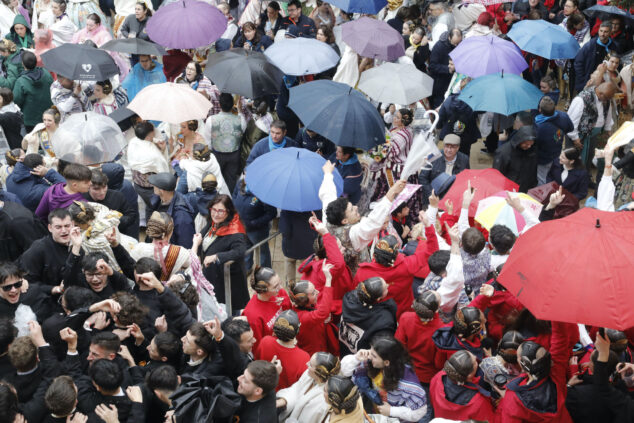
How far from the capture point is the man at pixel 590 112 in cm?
909

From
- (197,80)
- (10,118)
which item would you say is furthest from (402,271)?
(10,118)

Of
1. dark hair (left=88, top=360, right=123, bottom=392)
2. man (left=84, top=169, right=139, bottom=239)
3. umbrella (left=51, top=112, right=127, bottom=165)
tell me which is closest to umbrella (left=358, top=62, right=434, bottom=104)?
umbrella (left=51, top=112, right=127, bottom=165)

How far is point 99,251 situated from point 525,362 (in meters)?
3.33

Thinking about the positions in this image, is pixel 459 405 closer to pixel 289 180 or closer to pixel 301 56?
pixel 289 180

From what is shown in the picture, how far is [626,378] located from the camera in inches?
185

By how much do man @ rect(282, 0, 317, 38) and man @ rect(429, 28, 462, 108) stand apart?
6.57ft

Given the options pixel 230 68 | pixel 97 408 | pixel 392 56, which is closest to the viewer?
pixel 97 408

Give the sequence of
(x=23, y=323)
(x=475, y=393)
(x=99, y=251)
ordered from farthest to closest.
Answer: (x=99, y=251) → (x=23, y=323) → (x=475, y=393)

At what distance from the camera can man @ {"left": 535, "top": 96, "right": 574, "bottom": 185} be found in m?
8.56

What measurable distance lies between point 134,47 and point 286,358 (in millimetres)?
6116

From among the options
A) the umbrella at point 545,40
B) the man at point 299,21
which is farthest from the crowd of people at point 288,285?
the man at point 299,21

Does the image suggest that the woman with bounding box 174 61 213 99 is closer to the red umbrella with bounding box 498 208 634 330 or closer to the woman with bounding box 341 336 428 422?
the woman with bounding box 341 336 428 422

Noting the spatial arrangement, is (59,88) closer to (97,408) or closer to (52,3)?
(52,3)

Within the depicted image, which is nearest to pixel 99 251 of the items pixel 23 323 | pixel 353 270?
pixel 23 323
